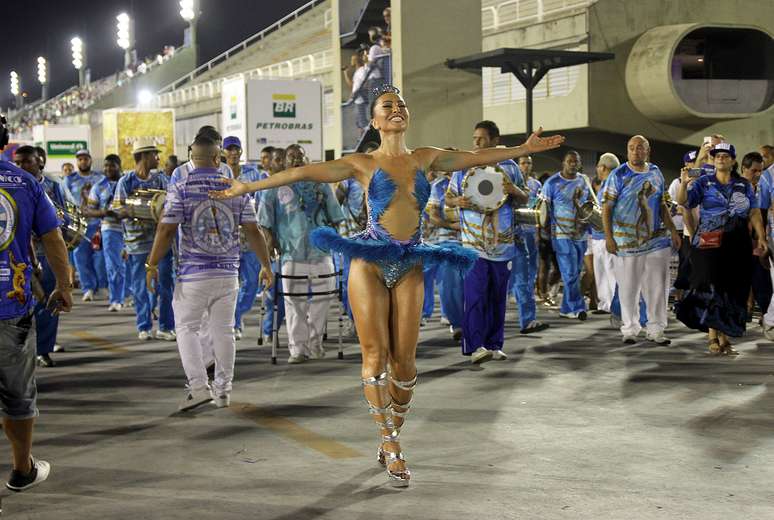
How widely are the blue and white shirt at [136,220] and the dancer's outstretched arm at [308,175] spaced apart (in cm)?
642

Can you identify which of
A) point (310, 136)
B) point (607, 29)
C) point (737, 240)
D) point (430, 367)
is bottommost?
point (430, 367)

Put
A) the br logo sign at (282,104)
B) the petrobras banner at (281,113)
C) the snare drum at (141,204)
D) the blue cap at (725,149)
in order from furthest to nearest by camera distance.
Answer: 1. the br logo sign at (282,104)
2. the petrobras banner at (281,113)
3. the snare drum at (141,204)
4. the blue cap at (725,149)

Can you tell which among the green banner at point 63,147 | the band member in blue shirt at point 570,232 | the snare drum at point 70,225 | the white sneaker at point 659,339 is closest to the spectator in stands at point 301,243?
the snare drum at point 70,225

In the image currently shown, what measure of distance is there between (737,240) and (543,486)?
564 cm

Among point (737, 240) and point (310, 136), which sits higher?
point (310, 136)

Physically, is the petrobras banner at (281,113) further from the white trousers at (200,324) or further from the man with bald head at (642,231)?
the white trousers at (200,324)

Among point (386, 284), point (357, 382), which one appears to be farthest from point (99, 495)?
point (357, 382)

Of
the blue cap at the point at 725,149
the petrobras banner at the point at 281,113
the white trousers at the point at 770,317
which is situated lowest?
the white trousers at the point at 770,317

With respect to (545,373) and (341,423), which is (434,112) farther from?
(341,423)

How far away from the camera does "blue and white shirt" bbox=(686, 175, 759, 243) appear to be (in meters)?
10.8

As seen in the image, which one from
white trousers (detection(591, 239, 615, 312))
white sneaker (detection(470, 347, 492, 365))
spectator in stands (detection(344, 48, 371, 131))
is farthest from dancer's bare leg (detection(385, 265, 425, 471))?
spectator in stands (detection(344, 48, 371, 131))

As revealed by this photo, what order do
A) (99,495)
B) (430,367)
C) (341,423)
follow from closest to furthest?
(99,495) → (341,423) → (430,367)

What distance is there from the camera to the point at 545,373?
10.0 metres

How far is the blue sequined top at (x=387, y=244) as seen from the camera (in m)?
6.40
